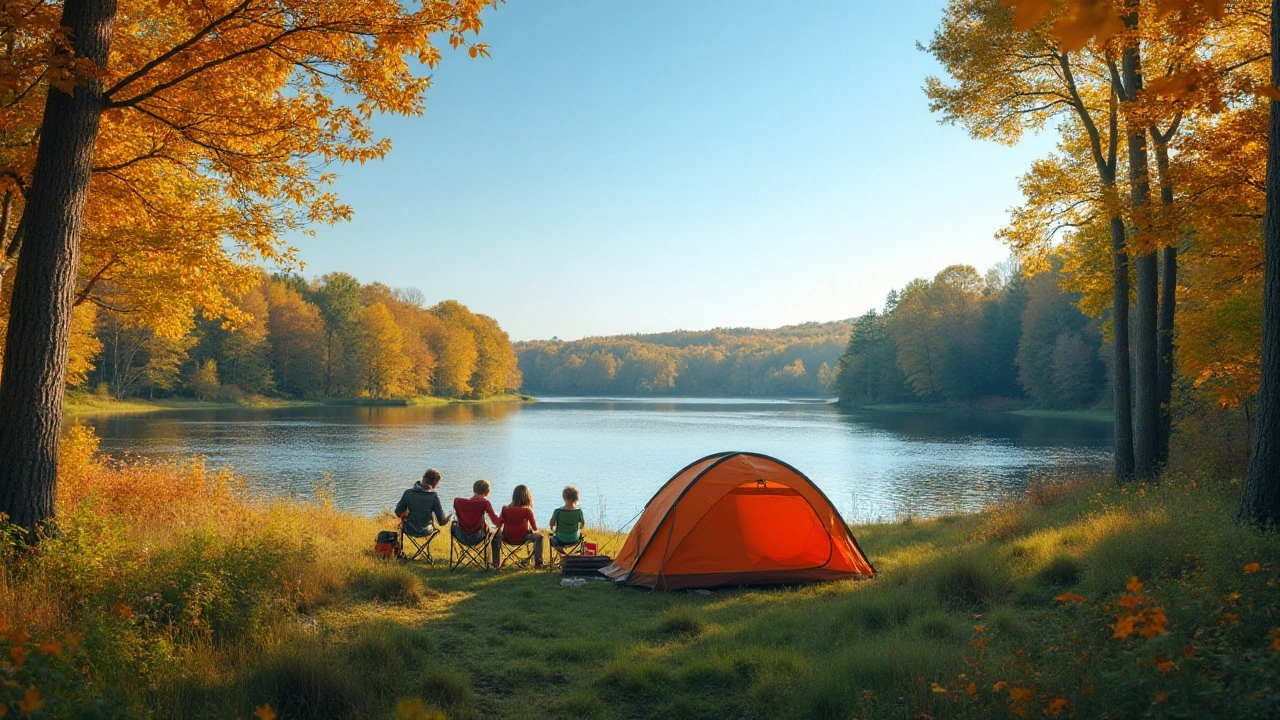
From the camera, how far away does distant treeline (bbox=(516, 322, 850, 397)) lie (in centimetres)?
13712

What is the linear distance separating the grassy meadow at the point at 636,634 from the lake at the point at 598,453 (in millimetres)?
7732

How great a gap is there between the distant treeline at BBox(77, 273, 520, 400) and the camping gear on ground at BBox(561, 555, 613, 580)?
44995 millimetres

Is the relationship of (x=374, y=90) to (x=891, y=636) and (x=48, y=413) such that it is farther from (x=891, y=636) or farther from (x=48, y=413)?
(x=891, y=636)

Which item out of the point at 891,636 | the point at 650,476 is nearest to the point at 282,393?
the point at 650,476

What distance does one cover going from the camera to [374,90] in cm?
668

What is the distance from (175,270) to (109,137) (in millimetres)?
2003

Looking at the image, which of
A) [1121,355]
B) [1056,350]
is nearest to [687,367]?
[1056,350]

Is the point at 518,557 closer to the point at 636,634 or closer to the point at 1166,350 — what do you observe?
the point at 636,634

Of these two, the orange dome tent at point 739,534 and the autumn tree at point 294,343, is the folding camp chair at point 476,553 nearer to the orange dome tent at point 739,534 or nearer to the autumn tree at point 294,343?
the orange dome tent at point 739,534

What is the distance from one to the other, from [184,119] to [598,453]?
24383 mm

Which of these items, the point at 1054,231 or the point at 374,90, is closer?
the point at 374,90

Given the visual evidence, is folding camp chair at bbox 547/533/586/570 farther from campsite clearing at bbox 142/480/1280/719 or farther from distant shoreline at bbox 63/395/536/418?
distant shoreline at bbox 63/395/536/418

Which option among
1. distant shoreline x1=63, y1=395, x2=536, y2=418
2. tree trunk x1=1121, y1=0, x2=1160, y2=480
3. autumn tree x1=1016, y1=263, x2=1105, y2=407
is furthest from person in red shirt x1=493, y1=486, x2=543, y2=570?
autumn tree x1=1016, y1=263, x2=1105, y2=407

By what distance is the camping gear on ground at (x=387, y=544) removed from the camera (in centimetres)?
882
